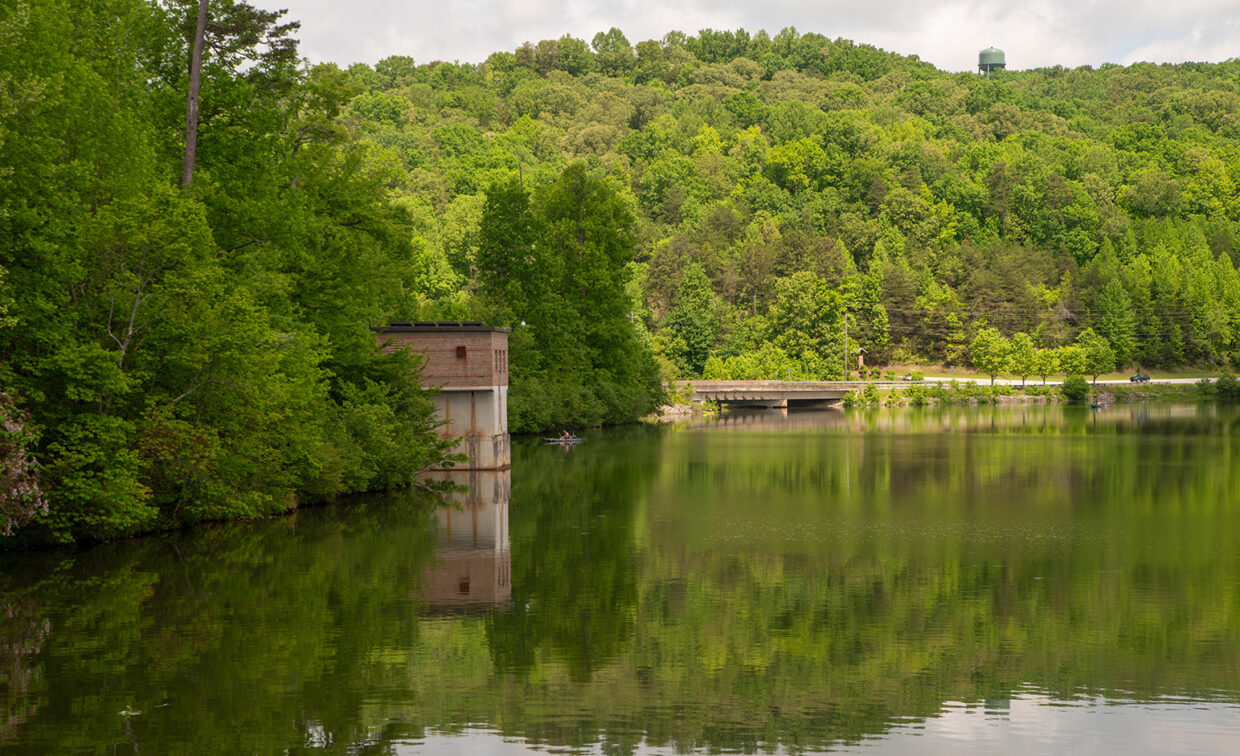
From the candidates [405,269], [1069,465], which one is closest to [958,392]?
[1069,465]

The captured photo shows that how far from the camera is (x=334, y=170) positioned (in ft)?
175

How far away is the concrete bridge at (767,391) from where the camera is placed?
122 m

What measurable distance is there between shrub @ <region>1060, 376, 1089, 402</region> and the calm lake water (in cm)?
9276

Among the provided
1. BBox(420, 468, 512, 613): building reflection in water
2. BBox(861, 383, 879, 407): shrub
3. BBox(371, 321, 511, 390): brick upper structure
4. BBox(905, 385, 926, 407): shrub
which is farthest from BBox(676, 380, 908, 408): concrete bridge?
BBox(420, 468, 512, 613): building reflection in water

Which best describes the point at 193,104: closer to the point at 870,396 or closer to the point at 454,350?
the point at 454,350

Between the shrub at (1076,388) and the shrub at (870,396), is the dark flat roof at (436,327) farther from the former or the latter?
the shrub at (1076,388)

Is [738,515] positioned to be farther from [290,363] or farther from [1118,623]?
[1118,623]

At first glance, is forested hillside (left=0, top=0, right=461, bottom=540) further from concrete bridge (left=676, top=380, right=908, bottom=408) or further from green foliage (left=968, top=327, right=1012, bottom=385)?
green foliage (left=968, top=327, right=1012, bottom=385)

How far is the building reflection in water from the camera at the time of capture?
2756 cm

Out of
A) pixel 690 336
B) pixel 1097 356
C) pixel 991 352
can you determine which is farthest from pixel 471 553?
pixel 1097 356

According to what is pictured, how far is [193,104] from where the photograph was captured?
131 ft

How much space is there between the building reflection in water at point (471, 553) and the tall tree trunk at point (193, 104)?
12224 mm

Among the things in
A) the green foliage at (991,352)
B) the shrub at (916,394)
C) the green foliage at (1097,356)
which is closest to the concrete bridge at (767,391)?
the shrub at (916,394)

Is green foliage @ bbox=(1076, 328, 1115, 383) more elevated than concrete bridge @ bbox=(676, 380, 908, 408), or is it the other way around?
green foliage @ bbox=(1076, 328, 1115, 383)
